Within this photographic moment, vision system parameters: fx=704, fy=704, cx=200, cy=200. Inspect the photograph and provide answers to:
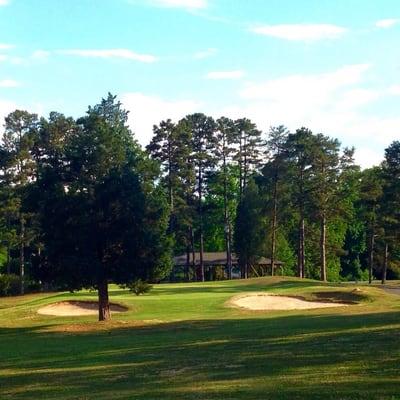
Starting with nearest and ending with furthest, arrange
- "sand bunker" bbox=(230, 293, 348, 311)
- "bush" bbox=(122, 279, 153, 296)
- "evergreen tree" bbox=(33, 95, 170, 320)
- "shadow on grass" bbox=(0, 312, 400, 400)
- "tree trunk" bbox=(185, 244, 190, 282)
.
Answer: "shadow on grass" bbox=(0, 312, 400, 400) → "evergreen tree" bbox=(33, 95, 170, 320) → "bush" bbox=(122, 279, 153, 296) → "sand bunker" bbox=(230, 293, 348, 311) → "tree trunk" bbox=(185, 244, 190, 282)

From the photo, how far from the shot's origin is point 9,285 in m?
66.2

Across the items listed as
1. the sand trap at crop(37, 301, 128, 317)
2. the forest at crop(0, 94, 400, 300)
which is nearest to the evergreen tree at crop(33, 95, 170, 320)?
the forest at crop(0, 94, 400, 300)

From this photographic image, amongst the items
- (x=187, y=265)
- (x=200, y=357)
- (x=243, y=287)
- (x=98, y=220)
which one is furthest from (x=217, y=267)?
(x=200, y=357)

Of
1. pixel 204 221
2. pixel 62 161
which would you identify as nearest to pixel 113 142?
pixel 62 161

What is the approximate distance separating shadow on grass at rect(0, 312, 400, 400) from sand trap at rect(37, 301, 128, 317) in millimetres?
13298

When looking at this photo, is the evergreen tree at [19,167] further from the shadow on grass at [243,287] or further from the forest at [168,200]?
the shadow on grass at [243,287]

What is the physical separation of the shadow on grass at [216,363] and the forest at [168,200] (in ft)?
19.9

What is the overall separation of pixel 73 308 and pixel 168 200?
32665 millimetres

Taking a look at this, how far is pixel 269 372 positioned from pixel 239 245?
72616 millimetres

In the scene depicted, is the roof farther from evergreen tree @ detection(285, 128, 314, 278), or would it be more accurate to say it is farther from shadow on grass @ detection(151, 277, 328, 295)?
shadow on grass @ detection(151, 277, 328, 295)

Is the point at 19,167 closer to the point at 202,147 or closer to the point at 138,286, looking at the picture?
the point at 202,147

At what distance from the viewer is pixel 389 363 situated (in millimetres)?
14773

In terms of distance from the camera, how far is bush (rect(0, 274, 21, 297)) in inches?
2584

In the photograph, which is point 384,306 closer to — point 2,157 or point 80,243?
point 80,243
